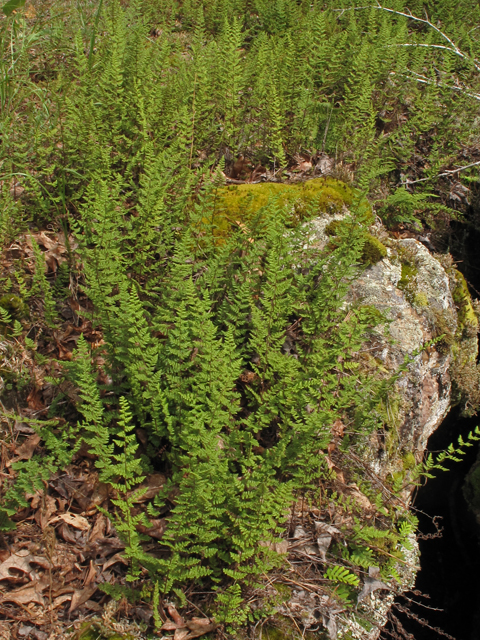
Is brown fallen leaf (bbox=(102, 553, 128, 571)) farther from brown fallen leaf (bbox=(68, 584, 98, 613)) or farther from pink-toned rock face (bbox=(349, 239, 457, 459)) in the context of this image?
pink-toned rock face (bbox=(349, 239, 457, 459))

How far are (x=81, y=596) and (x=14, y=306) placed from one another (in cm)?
200

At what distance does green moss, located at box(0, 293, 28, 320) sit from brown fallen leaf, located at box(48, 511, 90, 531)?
4.76ft

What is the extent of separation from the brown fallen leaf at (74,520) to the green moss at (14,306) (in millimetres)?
1450

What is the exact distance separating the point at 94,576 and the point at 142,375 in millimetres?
1132

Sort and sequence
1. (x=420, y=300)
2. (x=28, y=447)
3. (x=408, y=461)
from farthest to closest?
(x=420, y=300) < (x=408, y=461) < (x=28, y=447)

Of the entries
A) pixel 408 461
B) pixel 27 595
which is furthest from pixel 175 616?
pixel 408 461

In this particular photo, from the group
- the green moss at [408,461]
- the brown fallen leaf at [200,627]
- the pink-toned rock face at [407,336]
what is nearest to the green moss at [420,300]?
the pink-toned rock face at [407,336]

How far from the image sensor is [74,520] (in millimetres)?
2865

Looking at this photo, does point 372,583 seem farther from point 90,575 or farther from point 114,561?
point 90,575

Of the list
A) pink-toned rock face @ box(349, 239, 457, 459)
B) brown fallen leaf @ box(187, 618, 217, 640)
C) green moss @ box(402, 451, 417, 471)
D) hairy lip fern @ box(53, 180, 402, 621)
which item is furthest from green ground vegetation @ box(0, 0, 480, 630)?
green moss @ box(402, 451, 417, 471)

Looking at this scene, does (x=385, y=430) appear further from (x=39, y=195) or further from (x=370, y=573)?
(x=39, y=195)

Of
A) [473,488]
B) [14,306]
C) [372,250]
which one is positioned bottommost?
[473,488]

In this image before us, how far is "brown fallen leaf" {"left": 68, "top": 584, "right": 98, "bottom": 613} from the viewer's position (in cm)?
255

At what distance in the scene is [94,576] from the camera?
2668mm
